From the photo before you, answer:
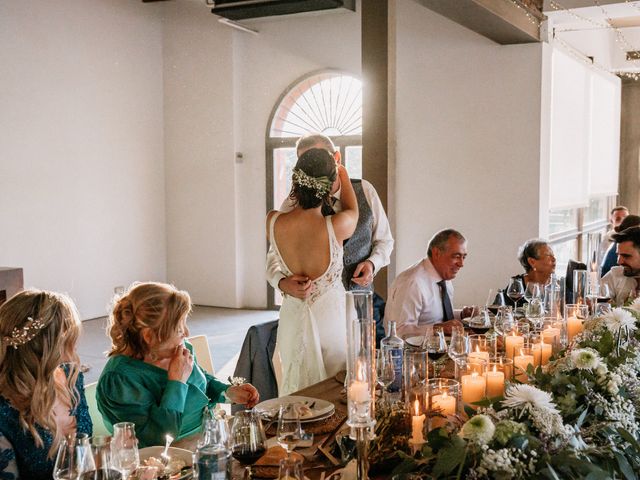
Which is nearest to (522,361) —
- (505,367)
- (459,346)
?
(459,346)

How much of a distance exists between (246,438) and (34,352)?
2.25 ft

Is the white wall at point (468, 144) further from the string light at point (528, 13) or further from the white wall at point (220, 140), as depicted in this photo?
the white wall at point (220, 140)

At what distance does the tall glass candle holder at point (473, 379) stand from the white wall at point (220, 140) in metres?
7.68

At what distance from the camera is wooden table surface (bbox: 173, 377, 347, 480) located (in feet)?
6.47

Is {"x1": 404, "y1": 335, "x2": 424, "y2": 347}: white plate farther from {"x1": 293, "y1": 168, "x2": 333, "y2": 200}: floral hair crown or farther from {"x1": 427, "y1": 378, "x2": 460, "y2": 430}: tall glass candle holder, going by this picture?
{"x1": 427, "y1": 378, "x2": 460, "y2": 430}: tall glass candle holder

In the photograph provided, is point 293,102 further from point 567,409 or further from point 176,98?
point 567,409

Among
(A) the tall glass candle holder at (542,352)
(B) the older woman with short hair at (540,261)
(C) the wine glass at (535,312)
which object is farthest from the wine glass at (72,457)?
(B) the older woman with short hair at (540,261)

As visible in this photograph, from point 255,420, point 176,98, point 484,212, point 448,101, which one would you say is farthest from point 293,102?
point 255,420

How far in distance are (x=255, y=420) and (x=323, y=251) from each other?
153 cm

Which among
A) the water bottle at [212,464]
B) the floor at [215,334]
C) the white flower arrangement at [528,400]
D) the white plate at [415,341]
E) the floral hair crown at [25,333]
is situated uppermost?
the floral hair crown at [25,333]

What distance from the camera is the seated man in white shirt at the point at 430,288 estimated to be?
4203mm

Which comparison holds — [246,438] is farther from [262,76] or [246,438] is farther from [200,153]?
[200,153]

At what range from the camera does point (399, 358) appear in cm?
244

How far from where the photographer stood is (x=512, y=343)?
9.87 ft
